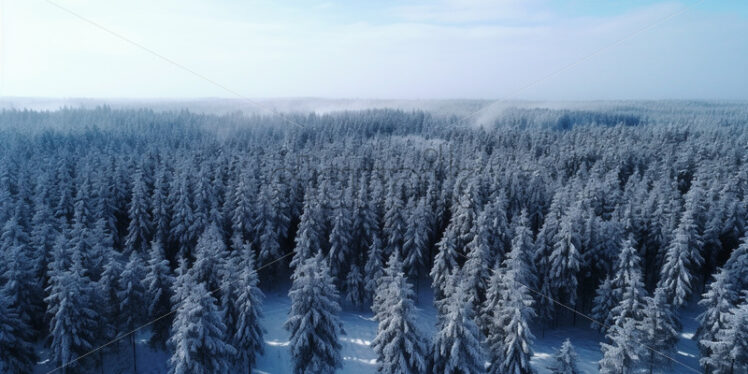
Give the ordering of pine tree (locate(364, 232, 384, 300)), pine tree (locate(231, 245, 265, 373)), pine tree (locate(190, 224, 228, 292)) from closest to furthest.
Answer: pine tree (locate(231, 245, 265, 373)) → pine tree (locate(190, 224, 228, 292)) → pine tree (locate(364, 232, 384, 300))

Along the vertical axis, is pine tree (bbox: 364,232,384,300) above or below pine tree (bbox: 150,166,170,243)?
below

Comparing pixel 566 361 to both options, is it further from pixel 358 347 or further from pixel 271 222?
pixel 271 222

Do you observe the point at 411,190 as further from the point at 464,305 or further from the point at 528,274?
the point at 464,305

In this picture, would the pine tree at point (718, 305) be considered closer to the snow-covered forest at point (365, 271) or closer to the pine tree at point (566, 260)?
the snow-covered forest at point (365, 271)

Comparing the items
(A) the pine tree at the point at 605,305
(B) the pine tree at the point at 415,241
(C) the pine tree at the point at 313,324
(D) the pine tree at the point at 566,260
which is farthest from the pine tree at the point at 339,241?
(A) the pine tree at the point at 605,305

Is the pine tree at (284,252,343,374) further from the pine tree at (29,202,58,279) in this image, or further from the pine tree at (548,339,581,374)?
the pine tree at (29,202,58,279)

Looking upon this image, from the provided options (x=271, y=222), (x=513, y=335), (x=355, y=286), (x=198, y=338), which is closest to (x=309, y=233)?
(x=271, y=222)

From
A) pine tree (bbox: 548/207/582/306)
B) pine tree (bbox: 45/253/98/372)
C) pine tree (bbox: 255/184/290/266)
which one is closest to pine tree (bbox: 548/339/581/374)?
pine tree (bbox: 548/207/582/306)

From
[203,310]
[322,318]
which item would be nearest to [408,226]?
[322,318]
